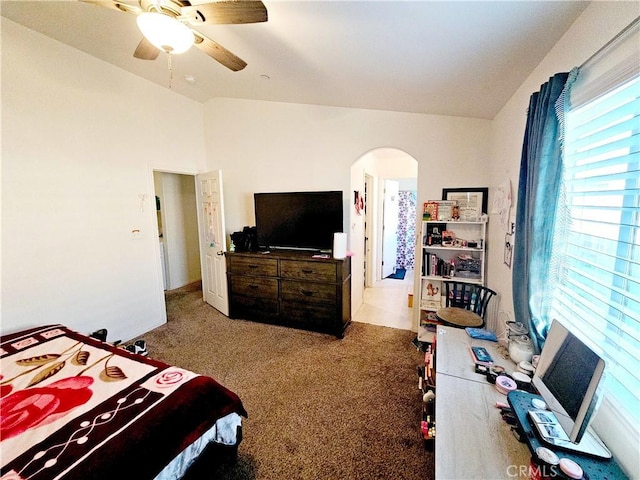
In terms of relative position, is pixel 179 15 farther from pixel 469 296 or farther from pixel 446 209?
pixel 469 296

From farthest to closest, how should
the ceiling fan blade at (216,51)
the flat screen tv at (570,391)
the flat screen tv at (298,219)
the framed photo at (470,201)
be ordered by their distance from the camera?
the flat screen tv at (298,219), the framed photo at (470,201), the ceiling fan blade at (216,51), the flat screen tv at (570,391)

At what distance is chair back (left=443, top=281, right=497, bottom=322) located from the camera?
8.29ft

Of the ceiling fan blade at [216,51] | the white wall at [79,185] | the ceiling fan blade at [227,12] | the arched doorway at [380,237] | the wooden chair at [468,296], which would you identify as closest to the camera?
the ceiling fan blade at [227,12]

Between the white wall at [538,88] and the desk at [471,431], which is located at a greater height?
the white wall at [538,88]

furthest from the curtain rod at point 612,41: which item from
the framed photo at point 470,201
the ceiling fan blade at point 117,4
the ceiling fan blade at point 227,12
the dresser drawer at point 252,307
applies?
the dresser drawer at point 252,307

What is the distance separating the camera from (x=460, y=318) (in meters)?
2.32

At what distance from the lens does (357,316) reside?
3688 mm

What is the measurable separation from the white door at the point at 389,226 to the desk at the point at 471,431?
3964 mm

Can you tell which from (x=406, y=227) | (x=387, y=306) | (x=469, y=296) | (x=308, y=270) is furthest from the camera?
(x=406, y=227)

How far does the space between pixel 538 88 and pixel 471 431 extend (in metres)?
1.90

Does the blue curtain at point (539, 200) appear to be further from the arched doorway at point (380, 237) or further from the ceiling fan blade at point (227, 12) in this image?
the arched doorway at point (380, 237)

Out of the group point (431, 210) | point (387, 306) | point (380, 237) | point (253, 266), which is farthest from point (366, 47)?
point (380, 237)

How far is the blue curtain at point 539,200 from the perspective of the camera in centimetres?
128

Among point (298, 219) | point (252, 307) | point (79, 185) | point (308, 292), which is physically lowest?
point (252, 307)
